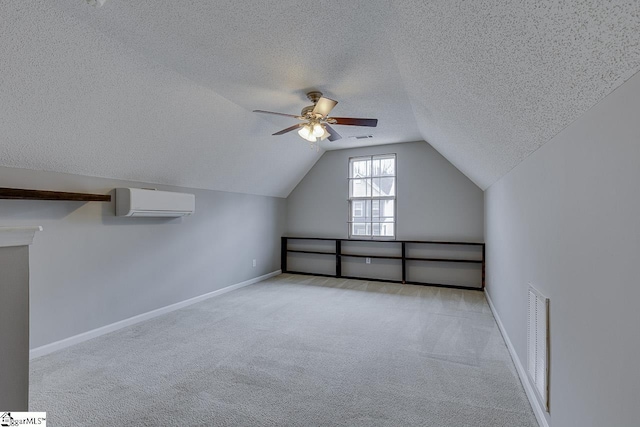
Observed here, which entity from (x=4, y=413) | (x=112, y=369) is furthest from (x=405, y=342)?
(x=4, y=413)

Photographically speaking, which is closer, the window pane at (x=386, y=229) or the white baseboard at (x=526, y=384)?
the white baseboard at (x=526, y=384)

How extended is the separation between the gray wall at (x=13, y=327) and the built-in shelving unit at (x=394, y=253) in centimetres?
514

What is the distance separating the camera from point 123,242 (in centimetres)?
351

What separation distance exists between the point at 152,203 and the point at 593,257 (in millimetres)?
3829

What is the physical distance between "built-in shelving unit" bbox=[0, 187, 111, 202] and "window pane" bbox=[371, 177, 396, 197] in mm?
4368

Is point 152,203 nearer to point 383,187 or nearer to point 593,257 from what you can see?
point 593,257

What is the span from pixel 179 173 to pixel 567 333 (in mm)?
4148

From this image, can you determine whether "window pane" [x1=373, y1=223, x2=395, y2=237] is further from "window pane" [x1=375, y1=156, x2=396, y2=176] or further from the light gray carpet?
the light gray carpet

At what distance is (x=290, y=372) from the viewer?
246 centimetres

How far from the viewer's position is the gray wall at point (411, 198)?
5.30m

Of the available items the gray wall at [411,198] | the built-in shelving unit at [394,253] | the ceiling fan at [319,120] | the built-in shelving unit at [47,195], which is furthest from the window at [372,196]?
the built-in shelving unit at [47,195]

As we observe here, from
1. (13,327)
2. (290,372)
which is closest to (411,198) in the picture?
(290,372)

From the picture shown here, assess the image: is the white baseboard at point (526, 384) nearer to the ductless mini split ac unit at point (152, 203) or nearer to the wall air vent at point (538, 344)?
the wall air vent at point (538, 344)

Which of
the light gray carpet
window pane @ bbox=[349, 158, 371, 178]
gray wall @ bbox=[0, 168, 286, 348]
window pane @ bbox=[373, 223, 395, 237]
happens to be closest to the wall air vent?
the light gray carpet
